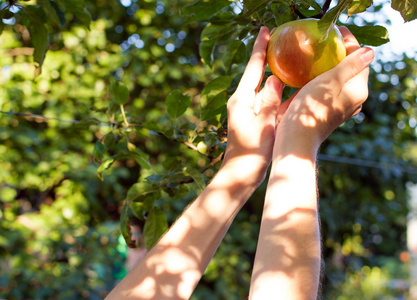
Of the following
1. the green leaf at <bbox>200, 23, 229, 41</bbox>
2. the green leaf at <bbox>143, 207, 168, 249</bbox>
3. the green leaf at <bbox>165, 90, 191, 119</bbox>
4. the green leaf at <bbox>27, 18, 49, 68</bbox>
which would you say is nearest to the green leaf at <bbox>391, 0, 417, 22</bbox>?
the green leaf at <bbox>200, 23, 229, 41</bbox>

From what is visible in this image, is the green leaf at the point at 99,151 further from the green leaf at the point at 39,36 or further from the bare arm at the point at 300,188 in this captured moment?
the bare arm at the point at 300,188

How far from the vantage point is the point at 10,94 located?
2301mm

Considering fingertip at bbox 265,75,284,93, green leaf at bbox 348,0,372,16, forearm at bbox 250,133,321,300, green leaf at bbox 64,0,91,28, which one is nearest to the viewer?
forearm at bbox 250,133,321,300

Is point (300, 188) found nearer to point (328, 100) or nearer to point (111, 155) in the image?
point (328, 100)

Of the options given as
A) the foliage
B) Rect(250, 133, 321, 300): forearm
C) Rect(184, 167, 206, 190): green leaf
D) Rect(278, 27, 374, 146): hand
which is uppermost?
Rect(278, 27, 374, 146): hand

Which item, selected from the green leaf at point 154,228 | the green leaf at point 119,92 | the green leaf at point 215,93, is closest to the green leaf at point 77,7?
the green leaf at point 119,92

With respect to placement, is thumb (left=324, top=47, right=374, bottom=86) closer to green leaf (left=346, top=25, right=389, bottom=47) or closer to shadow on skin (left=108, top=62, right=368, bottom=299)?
shadow on skin (left=108, top=62, right=368, bottom=299)

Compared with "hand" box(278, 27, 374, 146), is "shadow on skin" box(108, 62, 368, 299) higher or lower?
lower

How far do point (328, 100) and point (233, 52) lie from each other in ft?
1.42

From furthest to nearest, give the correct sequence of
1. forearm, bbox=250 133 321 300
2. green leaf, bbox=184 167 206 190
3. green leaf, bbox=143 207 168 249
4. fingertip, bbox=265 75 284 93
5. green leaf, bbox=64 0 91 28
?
green leaf, bbox=64 0 91 28
green leaf, bbox=143 207 168 249
green leaf, bbox=184 167 206 190
fingertip, bbox=265 75 284 93
forearm, bbox=250 133 321 300

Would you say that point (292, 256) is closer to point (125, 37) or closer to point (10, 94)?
point (10, 94)

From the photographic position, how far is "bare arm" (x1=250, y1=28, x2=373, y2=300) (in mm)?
459

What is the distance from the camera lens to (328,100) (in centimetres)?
58

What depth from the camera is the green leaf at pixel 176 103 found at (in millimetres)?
944
